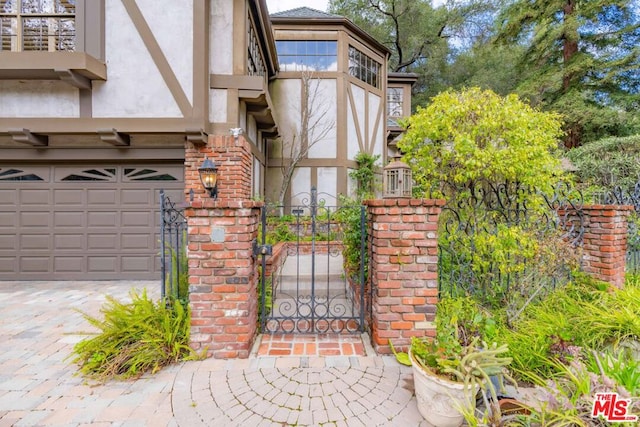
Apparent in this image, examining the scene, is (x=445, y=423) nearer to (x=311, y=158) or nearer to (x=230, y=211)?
(x=230, y=211)

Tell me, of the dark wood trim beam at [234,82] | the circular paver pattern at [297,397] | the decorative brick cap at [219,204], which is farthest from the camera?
the dark wood trim beam at [234,82]

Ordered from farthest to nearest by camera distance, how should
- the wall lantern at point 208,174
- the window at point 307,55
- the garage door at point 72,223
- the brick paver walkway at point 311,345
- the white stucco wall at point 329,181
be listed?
the white stucco wall at point 329,181
the window at point 307,55
the garage door at point 72,223
the wall lantern at point 208,174
the brick paver walkway at point 311,345

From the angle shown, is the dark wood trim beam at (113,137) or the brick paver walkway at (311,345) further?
the dark wood trim beam at (113,137)

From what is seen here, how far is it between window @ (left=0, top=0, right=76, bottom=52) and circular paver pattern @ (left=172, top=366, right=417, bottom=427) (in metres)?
5.72

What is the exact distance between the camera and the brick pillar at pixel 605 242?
3.21m

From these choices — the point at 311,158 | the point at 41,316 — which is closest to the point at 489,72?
the point at 311,158

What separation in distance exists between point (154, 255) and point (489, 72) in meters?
16.4

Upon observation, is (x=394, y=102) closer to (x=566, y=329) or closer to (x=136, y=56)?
(x=136, y=56)

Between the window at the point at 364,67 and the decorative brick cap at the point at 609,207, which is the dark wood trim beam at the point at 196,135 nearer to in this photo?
the decorative brick cap at the point at 609,207

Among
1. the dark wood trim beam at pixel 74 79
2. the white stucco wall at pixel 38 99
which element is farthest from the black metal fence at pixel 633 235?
the white stucco wall at pixel 38 99

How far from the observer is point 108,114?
452 cm

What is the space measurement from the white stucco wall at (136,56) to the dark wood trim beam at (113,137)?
27 centimetres

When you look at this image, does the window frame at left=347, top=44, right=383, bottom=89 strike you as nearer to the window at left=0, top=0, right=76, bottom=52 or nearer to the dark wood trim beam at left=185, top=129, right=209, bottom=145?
the dark wood trim beam at left=185, top=129, right=209, bottom=145

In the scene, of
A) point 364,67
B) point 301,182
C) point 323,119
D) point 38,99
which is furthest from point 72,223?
point 364,67
